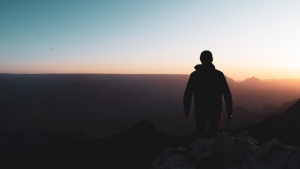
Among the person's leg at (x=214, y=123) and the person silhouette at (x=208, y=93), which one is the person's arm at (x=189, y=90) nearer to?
the person silhouette at (x=208, y=93)

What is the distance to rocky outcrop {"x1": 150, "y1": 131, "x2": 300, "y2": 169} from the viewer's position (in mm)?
4699

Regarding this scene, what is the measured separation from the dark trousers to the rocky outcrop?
0.66 meters

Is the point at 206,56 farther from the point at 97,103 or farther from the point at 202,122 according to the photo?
the point at 97,103

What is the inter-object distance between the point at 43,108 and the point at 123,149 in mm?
109012

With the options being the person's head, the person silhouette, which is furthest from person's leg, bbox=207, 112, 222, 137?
the person's head

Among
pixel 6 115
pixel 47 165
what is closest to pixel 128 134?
pixel 47 165

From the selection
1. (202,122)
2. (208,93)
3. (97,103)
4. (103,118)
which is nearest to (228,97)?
(208,93)

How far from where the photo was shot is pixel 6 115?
343ft

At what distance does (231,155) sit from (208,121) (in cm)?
182

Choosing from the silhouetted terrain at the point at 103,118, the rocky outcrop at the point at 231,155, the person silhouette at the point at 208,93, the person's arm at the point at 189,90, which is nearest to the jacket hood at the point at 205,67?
the person silhouette at the point at 208,93

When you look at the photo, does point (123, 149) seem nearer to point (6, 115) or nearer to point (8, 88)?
point (6, 115)

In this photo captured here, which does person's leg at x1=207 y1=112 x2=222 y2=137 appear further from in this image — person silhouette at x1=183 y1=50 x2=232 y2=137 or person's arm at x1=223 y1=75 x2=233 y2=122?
person's arm at x1=223 y1=75 x2=233 y2=122

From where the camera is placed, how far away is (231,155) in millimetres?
5379

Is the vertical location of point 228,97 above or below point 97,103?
above
